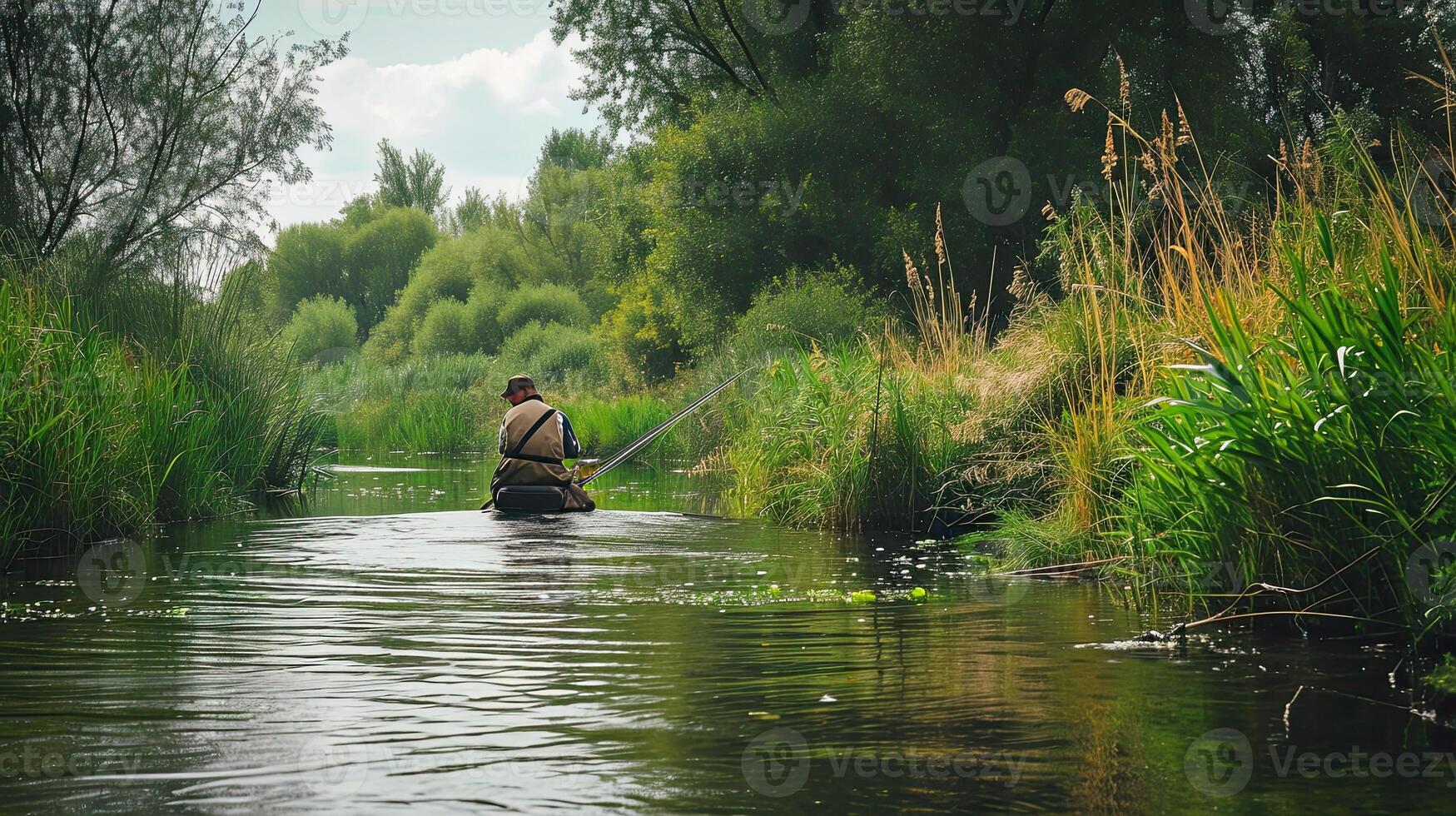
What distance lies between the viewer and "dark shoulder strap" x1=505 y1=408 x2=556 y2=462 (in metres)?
13.9

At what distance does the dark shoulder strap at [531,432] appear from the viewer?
13.9 metres

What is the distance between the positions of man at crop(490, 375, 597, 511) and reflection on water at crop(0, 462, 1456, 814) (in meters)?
4.30

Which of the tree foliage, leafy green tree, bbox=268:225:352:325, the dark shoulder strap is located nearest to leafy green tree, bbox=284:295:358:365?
leafy green tree, bbox=268:225:352:325

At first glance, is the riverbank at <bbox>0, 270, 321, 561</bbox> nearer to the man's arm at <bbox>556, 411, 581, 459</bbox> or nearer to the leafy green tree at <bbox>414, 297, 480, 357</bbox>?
the man's arm at <bbox>556, 411, 581, 459</bbox>

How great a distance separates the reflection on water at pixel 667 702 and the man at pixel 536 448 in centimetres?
430

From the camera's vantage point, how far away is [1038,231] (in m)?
29.0

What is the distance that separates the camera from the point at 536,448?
46.4 ft

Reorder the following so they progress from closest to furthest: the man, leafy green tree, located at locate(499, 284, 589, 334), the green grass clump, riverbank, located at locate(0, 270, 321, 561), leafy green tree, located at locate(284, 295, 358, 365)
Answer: the green grass clump → riverbank, located at locate(0, 270, 321, 561) → the man → leafy green tree, located at locate(499, 284, 589, 334) → leafy green tree, located at locate(284, 295, 358, 365)

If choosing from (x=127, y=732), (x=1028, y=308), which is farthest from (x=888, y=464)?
(x=127, y=732)

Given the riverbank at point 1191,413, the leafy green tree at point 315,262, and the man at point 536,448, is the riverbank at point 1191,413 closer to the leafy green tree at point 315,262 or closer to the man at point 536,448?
the man at point 536,448

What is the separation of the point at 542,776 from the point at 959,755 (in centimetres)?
142

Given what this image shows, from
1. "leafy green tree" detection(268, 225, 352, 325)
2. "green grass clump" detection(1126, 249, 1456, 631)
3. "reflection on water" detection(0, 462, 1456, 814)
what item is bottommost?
"reflection on water" detection(0, 462, 1456, 814)

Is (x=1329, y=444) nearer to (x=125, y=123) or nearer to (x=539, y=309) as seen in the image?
(x=125, y=123)

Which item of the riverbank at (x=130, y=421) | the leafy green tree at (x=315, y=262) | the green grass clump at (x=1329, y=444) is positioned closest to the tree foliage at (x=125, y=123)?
the riverbank at (x=130, y=421)
